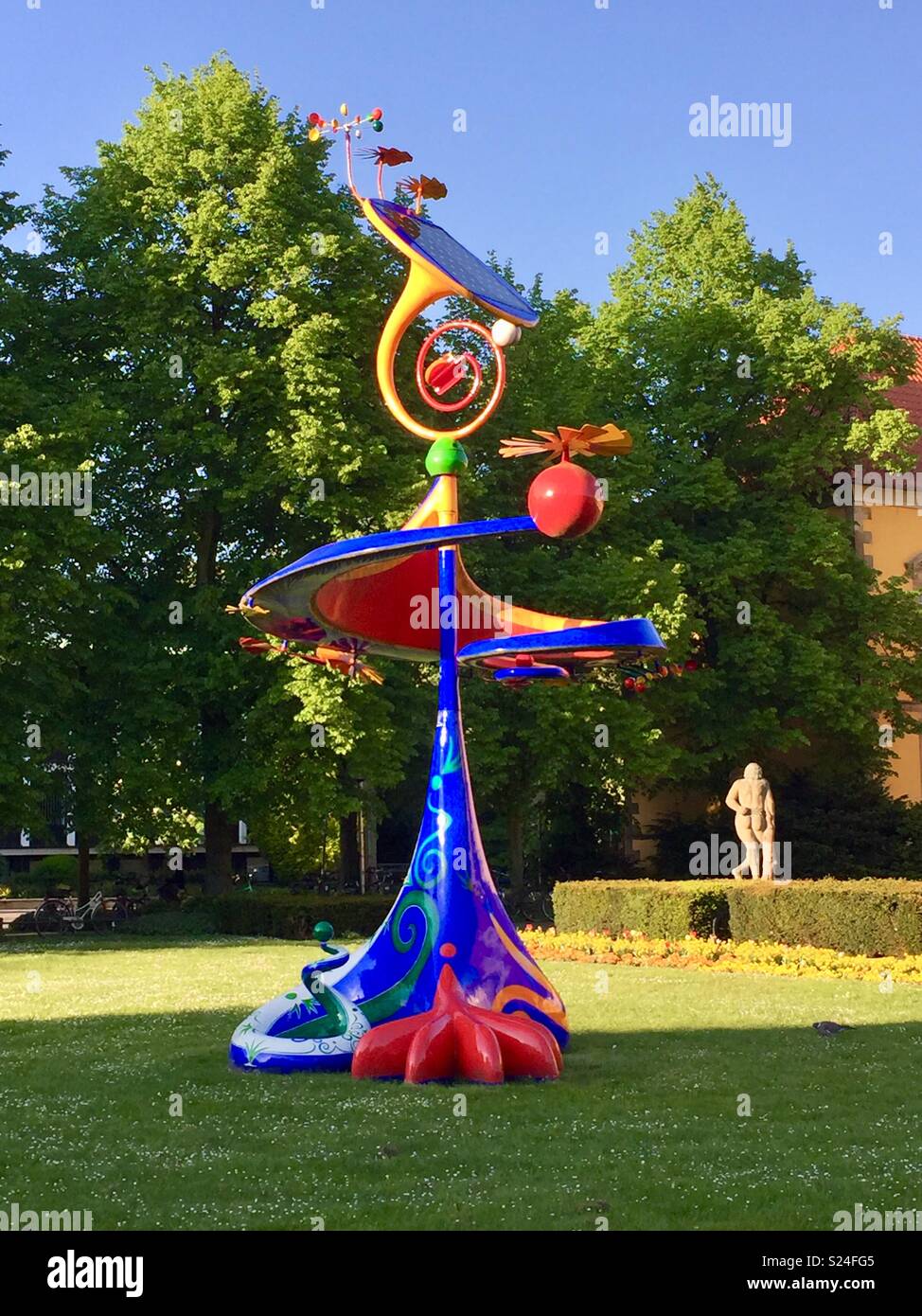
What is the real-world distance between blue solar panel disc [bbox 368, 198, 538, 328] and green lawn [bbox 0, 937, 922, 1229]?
6498 mm

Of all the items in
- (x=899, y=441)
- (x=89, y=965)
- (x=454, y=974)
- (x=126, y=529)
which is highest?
(x=899, y=441)

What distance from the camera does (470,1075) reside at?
1109 centimetres

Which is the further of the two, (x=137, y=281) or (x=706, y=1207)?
(x=137, y=281)

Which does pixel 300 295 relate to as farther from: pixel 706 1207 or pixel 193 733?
pixel 706 1207

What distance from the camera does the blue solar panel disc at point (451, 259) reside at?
12680 millimetres

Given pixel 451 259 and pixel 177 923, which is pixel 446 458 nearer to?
pixel 451 259

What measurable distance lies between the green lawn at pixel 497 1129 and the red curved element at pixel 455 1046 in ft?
0.89

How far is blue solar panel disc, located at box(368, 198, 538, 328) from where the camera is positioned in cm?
1268

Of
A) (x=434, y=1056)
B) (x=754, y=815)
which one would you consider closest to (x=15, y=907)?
(x=754, y=815)

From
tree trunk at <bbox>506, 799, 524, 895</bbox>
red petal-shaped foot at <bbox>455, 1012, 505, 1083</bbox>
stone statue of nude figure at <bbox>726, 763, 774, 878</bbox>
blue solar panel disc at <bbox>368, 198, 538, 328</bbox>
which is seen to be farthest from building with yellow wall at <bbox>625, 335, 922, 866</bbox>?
red petal-shaped foot at <bbox>455, 1012, 505, 1083</bbox>

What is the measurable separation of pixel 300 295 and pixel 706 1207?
23561mm

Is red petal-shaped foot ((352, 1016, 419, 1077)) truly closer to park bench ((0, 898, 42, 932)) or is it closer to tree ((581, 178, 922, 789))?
tree ((581, 178, 922, 789))
